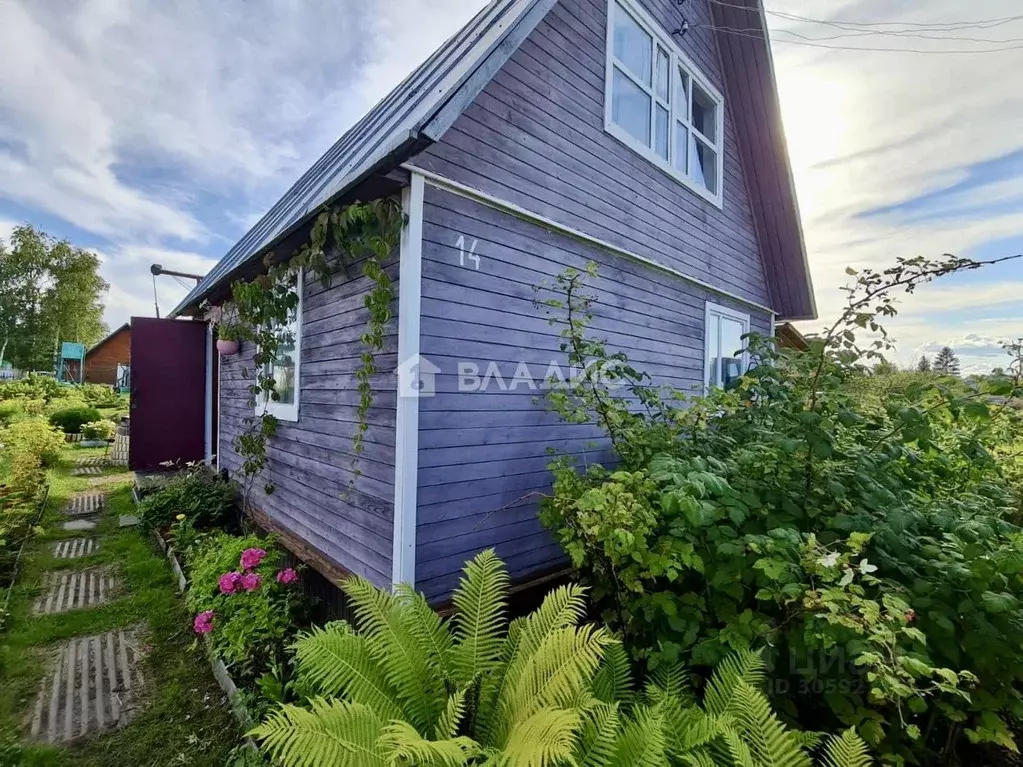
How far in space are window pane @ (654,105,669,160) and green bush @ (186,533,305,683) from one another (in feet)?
17.1

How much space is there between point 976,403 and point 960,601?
2.58 ft

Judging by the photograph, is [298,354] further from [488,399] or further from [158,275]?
[158,275]

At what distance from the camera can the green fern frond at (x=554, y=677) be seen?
158cm

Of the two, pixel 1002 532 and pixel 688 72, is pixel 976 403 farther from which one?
pixel 688 72

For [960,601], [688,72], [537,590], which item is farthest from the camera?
[688,72]

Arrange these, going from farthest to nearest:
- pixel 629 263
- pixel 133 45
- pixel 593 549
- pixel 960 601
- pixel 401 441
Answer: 1. pixel 133 45
2. pixel 629 263
3. pixel 401 441
4. pixel 593 549
5. pixel 960 601

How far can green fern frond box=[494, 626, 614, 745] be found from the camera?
62.1 inches

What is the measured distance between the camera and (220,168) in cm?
988

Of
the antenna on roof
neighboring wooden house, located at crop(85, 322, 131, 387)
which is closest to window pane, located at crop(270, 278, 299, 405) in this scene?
the antenna on roof

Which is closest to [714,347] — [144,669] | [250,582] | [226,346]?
[250,582]

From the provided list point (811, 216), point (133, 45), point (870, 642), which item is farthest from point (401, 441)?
point (133, 45)

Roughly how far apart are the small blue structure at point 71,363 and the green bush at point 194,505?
25502 millimetres

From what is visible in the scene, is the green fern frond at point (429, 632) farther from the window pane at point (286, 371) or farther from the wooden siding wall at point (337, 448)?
the window pane at point (286, 371)

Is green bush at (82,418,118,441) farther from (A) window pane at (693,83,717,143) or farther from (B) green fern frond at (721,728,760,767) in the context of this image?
(B) green fern frond at (721,728,760,767)
